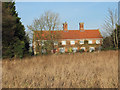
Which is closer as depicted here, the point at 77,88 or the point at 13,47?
the point at 77,88

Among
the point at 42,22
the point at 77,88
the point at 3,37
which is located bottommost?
the point at 77,88

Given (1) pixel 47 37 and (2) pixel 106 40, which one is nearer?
(1) pixel 47 37

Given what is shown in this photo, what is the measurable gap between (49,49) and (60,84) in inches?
1075

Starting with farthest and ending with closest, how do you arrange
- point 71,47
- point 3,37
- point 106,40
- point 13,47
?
point 71,47 → point 106,40 → point 13,47 → point 3,37

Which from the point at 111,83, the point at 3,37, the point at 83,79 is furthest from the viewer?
the point at 3,37

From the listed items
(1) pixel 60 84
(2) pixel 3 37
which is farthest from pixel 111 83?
(2) pixel 3 37

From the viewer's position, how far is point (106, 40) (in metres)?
37.2

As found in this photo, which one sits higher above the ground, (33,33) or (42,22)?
(42,22)

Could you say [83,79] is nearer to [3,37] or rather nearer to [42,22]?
[3,37]

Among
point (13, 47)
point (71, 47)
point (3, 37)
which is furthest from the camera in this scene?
point (71, 47)

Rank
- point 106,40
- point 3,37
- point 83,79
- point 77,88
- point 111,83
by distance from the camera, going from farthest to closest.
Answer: point 106,40, point 3,37, point 83,79, point 111,83, point 77,88

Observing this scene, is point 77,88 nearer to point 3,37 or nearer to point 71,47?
point 3,37

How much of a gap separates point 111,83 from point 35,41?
2839 centimetres

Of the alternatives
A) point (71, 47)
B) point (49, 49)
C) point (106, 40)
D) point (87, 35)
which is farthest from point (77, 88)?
point (87, 35)
